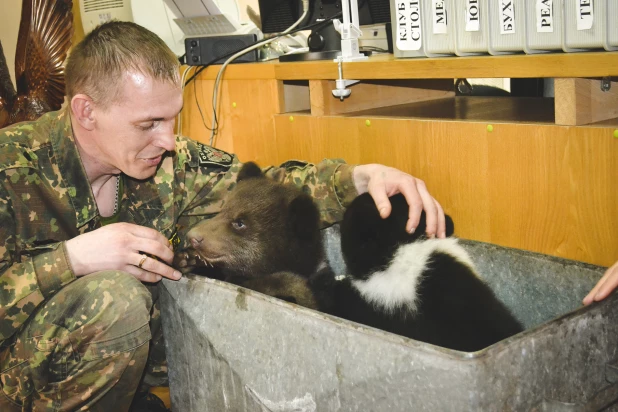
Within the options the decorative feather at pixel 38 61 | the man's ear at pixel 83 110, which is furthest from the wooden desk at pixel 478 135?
the decorative feather at pixel 38 61

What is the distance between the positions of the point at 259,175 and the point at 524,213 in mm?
833

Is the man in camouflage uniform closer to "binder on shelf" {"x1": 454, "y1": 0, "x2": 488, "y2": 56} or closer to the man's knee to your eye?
the man's knee

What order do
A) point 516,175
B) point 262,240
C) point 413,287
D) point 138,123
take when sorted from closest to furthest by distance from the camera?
1. point 413,287
2. point 516,175
3. point 138,123
4. point 262,240

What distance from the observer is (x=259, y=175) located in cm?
230

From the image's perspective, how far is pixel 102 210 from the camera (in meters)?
2.24

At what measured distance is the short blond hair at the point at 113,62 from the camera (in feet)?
6.48

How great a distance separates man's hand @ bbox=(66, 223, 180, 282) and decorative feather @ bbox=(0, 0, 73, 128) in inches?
71.5

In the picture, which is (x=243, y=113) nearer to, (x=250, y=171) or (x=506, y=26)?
(x=250, y=171)

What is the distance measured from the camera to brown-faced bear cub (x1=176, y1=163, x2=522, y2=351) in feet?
5.31

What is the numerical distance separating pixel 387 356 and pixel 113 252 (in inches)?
32.3

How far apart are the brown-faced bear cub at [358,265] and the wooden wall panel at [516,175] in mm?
148

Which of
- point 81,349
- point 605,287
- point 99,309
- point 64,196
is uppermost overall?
point 64,196

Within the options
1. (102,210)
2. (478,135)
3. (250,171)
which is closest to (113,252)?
→ (102,210)

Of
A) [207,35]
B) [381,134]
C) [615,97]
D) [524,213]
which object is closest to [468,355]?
[524,213]
